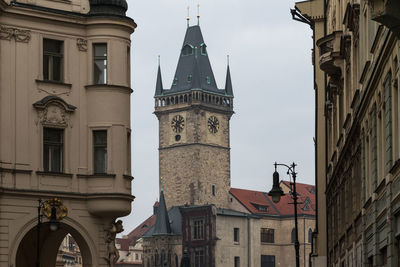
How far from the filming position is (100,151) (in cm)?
4512

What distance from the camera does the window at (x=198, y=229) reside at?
197m

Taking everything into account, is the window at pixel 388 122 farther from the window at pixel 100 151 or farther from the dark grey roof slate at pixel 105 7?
the dark grey roof slate at pixel 105 7

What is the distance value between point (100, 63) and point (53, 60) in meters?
1.85

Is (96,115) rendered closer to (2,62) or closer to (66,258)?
(2,62)

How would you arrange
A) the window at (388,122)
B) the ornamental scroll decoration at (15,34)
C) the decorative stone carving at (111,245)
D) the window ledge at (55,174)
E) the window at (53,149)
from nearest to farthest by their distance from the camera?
1. the window at (388,122)
2. the window ledge at (55,174)
3. the ornamental scroll decoration at (15,34)
4. the window at (53,149)
5. the decorative stone carving at (111,245)

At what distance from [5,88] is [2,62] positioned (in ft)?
3.10

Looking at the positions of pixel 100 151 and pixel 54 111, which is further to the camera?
pixel 100 151

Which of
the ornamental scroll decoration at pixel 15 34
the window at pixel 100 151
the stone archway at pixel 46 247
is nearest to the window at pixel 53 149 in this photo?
the window at pixel 100 151

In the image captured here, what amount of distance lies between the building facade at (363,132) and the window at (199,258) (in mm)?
146697

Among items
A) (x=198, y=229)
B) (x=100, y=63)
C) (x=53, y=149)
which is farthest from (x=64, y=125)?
(x=198, y=229)

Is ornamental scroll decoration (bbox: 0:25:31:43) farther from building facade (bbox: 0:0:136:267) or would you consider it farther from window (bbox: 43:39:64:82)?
window (bbox: 43:39:64:82)

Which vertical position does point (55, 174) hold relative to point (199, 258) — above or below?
above

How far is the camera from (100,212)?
44250 millimetres

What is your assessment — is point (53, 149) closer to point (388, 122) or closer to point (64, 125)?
point (64, 125)
